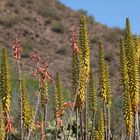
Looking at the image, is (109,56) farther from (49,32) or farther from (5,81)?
(5,81)

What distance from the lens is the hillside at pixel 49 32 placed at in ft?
129

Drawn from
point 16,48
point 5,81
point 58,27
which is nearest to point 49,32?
point 58,27

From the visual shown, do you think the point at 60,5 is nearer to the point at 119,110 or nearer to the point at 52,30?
the point at 52,30

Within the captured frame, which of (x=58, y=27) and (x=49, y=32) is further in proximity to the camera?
(x=58, y=27)

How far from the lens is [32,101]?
2350 centimetres

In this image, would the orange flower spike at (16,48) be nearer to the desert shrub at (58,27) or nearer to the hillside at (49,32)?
the hillside at (49,32)

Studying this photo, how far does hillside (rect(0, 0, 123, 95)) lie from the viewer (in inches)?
1554

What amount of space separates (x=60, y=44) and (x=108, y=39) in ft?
18.7

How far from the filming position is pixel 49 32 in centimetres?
4378

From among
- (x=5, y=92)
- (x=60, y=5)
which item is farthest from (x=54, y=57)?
(x=5, y=92)

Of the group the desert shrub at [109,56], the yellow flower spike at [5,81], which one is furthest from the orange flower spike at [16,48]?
the desert shrub at [109,56]

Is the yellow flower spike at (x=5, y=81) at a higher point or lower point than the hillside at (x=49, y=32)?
lower

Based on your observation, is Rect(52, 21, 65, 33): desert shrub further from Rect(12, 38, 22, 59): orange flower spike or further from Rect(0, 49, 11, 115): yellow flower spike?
Rect(12, 38, 22, 59): orange flower spike

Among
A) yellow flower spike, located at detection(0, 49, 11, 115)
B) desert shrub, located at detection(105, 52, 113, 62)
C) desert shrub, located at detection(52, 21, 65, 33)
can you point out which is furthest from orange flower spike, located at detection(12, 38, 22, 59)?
desert shrub, located at detection(52, 21, 65, 33)
